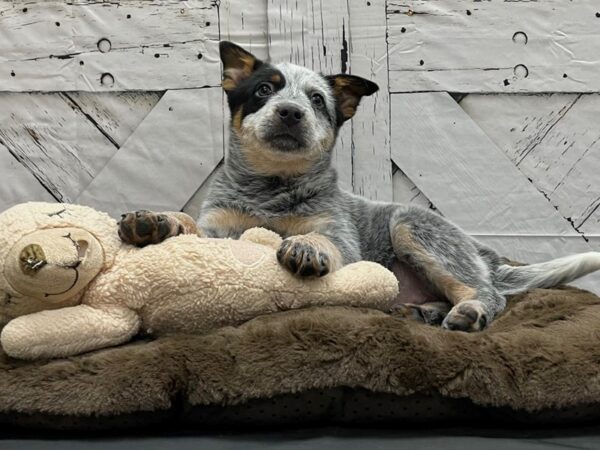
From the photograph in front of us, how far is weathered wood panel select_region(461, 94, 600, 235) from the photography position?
2.91 m

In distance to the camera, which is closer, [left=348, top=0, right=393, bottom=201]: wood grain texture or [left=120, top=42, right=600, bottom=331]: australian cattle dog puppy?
[left=120, top=42, right=600, bottom=331]: australian cattle dog puppy

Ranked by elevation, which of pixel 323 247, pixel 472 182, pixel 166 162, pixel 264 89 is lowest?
pixel 472 182

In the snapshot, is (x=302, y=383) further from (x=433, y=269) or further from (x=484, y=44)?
(x=484, y=44)

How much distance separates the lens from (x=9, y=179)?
2955 millimetres

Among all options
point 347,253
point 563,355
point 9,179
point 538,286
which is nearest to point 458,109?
point 538,286

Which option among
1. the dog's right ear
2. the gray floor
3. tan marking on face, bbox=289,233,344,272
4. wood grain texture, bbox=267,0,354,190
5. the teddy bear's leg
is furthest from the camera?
wood grain texture, bbox=267,0,354,190

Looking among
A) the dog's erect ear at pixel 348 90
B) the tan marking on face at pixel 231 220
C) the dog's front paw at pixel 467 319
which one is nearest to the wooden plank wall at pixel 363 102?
the dog's erect ear at pixel 348 90

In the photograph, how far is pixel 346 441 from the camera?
1260 millimetres

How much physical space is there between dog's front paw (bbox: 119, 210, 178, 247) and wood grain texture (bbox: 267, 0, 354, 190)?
55.6 inches

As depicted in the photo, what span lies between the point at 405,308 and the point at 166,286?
0.91 m

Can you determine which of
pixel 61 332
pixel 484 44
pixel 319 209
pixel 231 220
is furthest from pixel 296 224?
pixel 484 44

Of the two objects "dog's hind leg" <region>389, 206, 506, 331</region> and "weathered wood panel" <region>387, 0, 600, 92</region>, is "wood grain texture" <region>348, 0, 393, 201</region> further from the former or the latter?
"dog's hind leg" <region>389, 206, 506, 331</region>

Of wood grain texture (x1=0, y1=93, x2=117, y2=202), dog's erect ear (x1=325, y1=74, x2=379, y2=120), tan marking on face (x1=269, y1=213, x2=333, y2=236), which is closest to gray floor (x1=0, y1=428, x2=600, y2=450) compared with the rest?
tan marking on face (x1=269, y1=213, x2=333, y2=236)

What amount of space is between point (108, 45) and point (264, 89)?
0.99m
